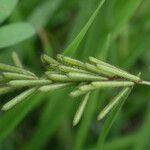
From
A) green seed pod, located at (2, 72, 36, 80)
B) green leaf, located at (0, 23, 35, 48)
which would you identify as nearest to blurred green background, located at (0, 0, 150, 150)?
green leaf, located at (0, 23, 35, 48)

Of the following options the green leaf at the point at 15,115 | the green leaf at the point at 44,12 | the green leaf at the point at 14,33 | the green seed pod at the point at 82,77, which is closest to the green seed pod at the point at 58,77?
the green seed pod at the point at 82,77

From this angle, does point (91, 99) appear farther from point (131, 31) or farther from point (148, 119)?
point (131, 31)

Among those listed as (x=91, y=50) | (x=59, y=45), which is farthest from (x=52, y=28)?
(x=91, y=50)

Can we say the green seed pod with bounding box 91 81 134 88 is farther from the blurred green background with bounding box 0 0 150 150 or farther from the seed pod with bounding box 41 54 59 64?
the blurred green background with bounding box 0 0 150 150

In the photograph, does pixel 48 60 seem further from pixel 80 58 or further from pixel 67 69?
pixel 80 58

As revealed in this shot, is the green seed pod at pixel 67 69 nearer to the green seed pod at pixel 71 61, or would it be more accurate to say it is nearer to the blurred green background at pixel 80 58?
the green seed pod at pixel 71 61
